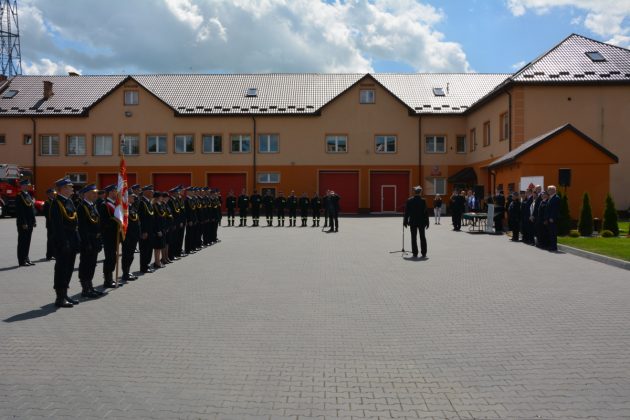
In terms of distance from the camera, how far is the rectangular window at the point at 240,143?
A: 47094 mm

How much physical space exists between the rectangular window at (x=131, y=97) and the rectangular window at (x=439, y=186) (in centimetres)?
2287

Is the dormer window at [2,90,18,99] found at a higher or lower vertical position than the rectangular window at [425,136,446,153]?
higher

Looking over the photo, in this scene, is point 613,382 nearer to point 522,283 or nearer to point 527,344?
point 527,344

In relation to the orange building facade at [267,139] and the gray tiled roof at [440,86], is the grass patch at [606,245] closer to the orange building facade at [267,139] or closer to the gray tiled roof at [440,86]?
the orange building facade at [267,139]

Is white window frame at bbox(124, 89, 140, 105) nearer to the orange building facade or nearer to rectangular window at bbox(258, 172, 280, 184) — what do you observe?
the orange building facade

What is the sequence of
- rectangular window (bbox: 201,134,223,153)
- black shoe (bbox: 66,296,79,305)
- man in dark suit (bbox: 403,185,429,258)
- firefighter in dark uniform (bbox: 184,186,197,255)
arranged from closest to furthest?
black shoe (bbox: 66,296,79,305), man in dark suit (bbox: 403,185,429,258), firefighter in dark uniform (bbox: 184,186,197,255), rectangular window (bbox: 201,134,223,153)

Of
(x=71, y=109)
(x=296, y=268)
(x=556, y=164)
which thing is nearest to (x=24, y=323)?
(x=296, y=268)

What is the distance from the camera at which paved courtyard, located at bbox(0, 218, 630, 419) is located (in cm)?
505

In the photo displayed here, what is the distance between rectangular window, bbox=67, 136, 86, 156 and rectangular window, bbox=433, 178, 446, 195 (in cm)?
2621

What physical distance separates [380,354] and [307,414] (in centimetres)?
191

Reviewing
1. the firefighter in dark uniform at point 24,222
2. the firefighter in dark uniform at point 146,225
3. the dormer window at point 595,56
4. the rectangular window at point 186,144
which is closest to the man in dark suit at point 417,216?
the firefighter in dark uniform at point 146,225

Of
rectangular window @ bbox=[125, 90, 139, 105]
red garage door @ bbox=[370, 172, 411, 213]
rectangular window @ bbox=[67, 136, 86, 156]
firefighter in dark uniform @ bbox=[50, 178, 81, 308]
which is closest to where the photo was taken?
firefighter in dark uniform @ bbox=[50, 178, 81, 308]

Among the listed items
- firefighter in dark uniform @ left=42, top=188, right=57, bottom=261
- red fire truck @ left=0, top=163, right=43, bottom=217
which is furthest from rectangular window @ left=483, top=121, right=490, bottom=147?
firefighter in dark uniform @ left=42, top=188, right=57, bottom=261

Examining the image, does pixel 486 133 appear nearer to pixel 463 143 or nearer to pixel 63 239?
pixel 463 143
